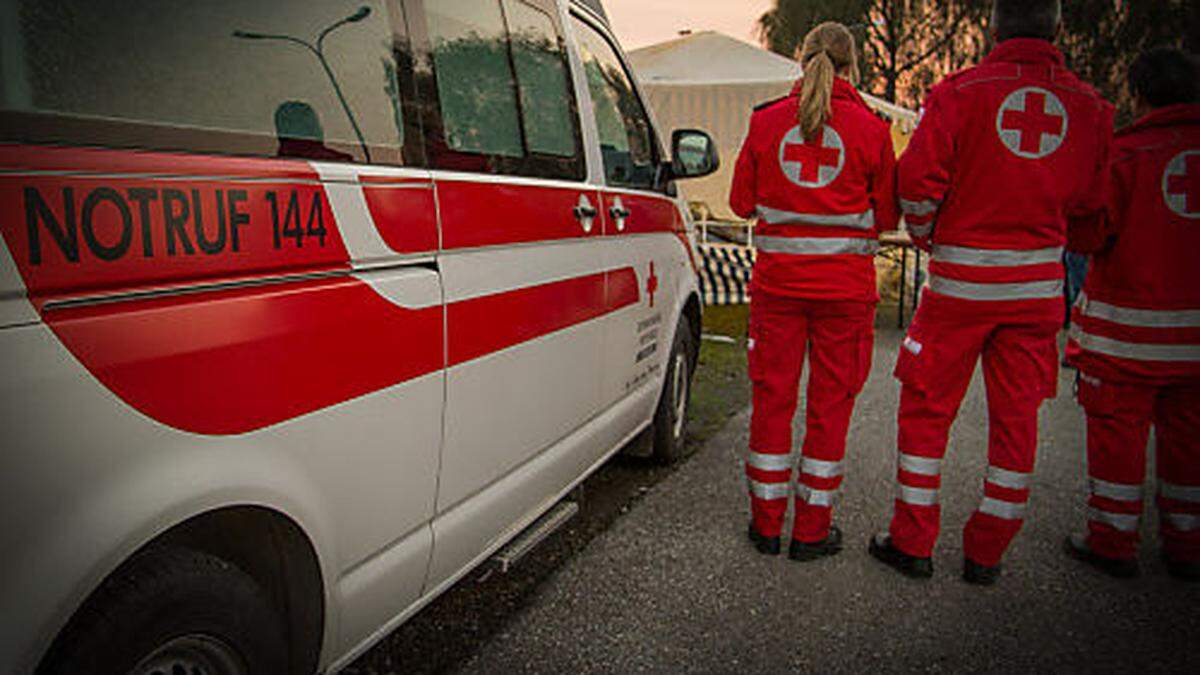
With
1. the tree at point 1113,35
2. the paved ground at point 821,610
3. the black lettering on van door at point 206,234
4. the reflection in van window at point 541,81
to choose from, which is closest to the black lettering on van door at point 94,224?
the black lettering on van door at point 206,234

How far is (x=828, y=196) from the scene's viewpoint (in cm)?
295

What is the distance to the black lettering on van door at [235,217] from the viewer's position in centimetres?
145

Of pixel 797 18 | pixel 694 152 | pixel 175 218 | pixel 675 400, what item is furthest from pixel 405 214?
pixel 797 18

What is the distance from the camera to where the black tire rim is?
1.39m

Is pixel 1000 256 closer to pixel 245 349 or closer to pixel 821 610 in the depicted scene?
pixel 821 610

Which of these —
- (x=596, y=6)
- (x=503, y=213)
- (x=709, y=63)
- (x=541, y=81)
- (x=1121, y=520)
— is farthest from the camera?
(x=709, y=63)

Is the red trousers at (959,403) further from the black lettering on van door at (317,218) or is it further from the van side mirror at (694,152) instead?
the black lettering on van door at (317,218)

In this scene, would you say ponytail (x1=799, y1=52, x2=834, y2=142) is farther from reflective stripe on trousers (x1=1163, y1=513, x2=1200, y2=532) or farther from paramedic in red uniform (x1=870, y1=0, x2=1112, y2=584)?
reflective stripe on trousers (x1=1163, y1=513, x2=1200, y2=532)

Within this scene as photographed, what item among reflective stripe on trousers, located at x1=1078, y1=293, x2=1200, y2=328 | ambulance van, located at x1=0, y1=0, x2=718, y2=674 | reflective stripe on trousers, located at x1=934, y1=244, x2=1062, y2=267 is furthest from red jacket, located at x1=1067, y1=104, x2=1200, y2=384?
ambulance van, located at x1=0, y1=0, x2=718, y2=674

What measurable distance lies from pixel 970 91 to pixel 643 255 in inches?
52.5

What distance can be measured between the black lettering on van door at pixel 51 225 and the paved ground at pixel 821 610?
1710mm

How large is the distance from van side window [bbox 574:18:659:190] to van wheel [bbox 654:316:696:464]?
0.85 m

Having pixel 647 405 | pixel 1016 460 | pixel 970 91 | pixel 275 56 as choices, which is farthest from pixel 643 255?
pixel 275 56

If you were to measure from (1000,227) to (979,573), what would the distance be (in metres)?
1.23
